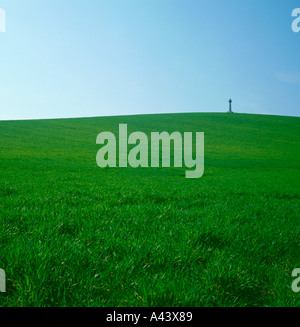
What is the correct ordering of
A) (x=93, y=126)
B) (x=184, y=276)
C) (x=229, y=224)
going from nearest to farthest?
(x=184, y=276) < (x=229, y=224) < (x=93, y=126)

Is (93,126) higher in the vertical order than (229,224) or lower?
higher

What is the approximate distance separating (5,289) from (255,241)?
3197 mm

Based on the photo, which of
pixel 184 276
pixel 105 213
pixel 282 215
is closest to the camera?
pixel 184 276

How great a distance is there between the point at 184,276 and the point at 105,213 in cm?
254
